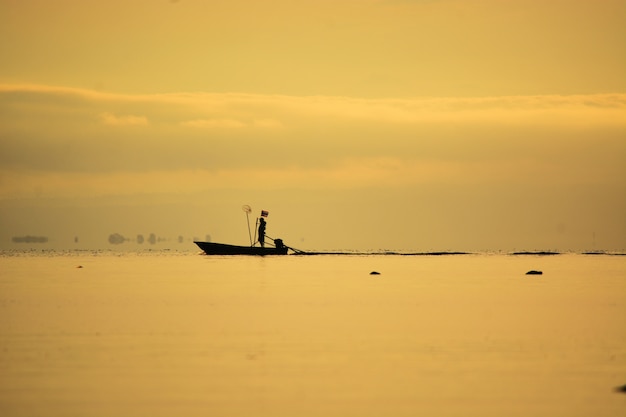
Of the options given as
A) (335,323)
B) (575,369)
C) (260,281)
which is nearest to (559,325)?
(335,323)

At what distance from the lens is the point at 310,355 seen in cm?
3067

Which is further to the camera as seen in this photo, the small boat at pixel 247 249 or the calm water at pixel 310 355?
the small boat at pixel 247 249

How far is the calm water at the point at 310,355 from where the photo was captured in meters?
23.2

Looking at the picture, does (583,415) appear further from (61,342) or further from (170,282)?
(170,282)

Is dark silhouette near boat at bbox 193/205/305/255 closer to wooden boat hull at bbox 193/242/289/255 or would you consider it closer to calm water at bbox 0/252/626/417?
wooden boat hull at bbox 193/242/289/255

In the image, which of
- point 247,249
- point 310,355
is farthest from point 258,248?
point 310,355

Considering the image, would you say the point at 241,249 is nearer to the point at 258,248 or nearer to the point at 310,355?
the point at 258,248

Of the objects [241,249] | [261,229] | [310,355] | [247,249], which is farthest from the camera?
[241,249]

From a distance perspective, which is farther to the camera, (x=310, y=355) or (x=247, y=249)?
(x=247, y=249)

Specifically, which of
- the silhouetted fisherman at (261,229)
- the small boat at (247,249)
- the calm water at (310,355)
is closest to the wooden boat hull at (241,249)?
the small boat at (247,249)

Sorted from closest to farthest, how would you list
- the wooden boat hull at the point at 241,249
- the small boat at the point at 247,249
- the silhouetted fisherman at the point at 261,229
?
the silhouetted fisherman at the point at 261,229 < the small boat at the point at 247,249 < the wooden boat hull at the point at 241,249

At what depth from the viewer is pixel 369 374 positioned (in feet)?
88.6

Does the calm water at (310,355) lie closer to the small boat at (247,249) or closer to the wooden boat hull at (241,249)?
the small boat at (247,249)

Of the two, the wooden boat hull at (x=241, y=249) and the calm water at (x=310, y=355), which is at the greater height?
the wooden boat hull at (x=241, y=249)
